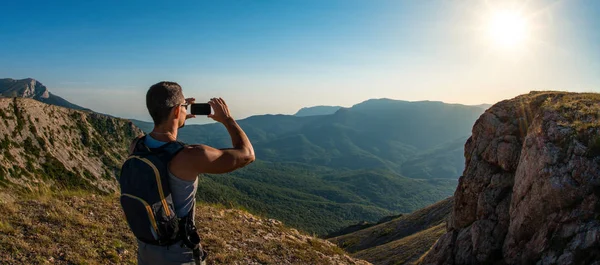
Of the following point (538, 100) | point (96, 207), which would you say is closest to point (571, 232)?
point (538, 100)

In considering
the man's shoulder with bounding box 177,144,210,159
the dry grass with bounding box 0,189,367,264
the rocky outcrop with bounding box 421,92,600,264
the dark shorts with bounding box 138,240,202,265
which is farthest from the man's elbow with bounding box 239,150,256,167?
the rocky outcrop with bounding box 421,92,600,264

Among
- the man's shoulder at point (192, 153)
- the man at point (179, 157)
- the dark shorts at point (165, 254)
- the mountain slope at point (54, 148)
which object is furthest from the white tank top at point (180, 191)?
the mountain slope at point (54, 148)

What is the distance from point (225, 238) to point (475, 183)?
1423cm

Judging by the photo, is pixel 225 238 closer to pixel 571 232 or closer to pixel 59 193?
pixel 59 193

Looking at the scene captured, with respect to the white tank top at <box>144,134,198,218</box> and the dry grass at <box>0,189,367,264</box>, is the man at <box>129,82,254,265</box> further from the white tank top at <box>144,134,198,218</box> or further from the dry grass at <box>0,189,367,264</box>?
the dry grass at <box>0,189,367,264</box>

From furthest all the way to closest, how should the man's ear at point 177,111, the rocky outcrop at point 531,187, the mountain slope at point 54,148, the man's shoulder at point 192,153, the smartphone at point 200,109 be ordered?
the mountain slope at point 54,148
the rocky outcrop at point 531,187
the smartphone at point 200,109
the man's ear at point 177,111
the man's shoulder at point 192,153

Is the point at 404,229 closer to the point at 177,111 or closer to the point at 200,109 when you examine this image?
the point at 200,109

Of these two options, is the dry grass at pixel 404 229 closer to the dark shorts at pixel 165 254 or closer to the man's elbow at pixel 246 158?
the dark shorts at pixel 165 254

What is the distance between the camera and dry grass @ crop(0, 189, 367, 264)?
28.8 feet

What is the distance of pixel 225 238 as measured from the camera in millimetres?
12617

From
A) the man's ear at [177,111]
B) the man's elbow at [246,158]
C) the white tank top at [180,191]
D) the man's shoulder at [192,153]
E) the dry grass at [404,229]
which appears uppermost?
the man's ear at [177,111]

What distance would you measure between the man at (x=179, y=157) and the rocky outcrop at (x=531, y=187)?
13.2 m

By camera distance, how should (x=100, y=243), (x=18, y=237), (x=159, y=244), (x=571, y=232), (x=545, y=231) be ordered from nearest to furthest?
(x=159, y=244) < (x=18, y=237) < (x=100, y=243) < (x=571, y=232) < (x=545, y=231)

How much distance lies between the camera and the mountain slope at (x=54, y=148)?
81.0 m
